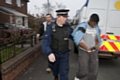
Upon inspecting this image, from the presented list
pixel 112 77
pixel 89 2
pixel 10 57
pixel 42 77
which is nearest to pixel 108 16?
pixel 89 2

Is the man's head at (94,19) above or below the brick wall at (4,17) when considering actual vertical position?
below

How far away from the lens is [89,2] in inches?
253

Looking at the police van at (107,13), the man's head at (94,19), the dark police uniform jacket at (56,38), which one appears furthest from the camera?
the police van at (107,13)

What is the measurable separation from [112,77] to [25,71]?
105 inches

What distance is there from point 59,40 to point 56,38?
0.24 ft

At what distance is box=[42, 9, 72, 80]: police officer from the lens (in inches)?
137

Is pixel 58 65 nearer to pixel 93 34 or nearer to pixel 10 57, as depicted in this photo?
pixel 93 34

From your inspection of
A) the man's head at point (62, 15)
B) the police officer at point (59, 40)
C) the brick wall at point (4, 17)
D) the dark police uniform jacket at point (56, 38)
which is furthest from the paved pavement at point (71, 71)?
the brick wall at point (4, 17)

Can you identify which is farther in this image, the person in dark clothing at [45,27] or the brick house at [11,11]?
the brick house at [11,11]

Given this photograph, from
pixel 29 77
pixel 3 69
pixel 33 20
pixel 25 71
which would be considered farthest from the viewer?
pixel 33 20

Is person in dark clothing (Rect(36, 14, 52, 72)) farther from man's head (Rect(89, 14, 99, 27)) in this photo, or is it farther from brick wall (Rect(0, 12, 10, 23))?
brick wall (Rect(0, 12, 10, 23))

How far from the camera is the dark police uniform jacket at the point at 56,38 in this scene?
11.4 ft

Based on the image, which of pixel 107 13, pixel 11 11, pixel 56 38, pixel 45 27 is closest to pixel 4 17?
pixel 11 11

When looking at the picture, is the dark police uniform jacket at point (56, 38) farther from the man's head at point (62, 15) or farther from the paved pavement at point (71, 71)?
the paved pavement at point (71, 71)
